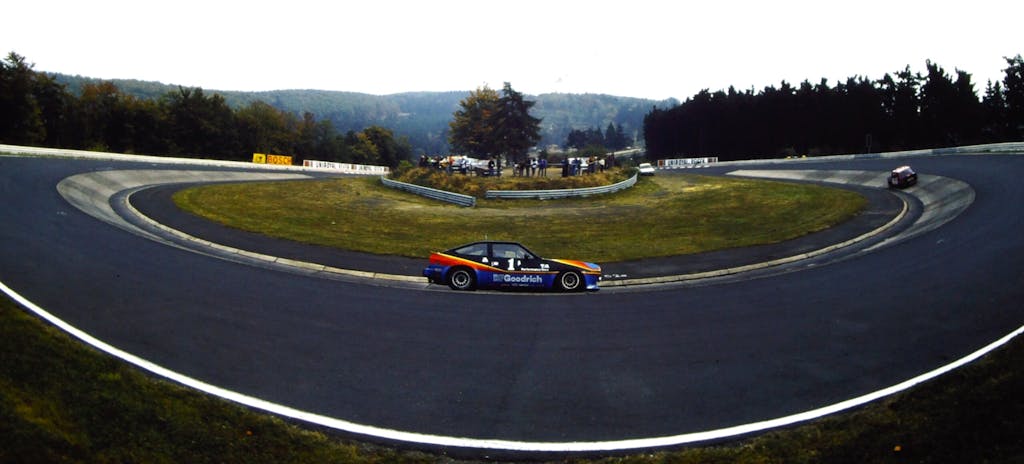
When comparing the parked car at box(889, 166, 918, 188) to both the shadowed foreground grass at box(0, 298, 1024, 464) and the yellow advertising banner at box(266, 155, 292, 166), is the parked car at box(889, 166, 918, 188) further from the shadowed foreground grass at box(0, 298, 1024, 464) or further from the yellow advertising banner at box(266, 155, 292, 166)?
the yellow advertising banner at box(266, 155, 292, 166)

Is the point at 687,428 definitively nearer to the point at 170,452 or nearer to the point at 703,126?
the point at 170,452

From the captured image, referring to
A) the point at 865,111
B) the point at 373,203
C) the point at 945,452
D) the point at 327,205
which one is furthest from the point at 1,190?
the point at 865,111

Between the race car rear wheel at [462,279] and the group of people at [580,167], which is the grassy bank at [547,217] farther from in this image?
the race car rear wheel at [462,279]

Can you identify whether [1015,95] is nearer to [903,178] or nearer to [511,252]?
[903,178]

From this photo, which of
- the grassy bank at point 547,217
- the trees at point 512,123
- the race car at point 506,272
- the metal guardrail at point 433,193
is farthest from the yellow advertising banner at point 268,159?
the race car at point 506,272

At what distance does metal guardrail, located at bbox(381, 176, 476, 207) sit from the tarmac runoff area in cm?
1585

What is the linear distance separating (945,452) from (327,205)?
1250 inches

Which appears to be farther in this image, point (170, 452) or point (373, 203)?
point (373, 203)

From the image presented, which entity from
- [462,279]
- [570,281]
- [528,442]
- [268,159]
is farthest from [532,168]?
[268,159]

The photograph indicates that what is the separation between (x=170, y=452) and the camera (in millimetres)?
6391

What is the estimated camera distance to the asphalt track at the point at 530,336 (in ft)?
27.5

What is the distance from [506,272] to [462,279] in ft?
3.93

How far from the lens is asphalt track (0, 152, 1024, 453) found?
838 centimetres

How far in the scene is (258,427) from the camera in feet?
24.5
